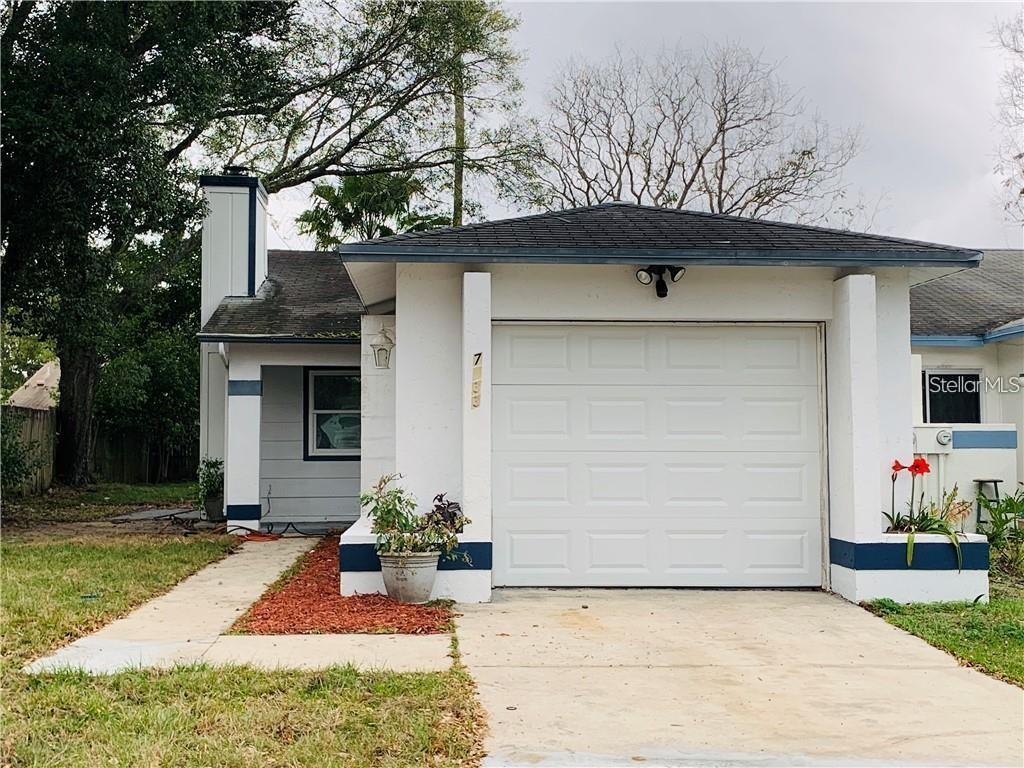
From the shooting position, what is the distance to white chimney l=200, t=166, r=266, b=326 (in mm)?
15273

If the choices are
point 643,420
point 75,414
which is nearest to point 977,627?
point 643,420

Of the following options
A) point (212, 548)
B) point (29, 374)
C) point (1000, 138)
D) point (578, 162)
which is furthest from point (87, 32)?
point (29, 374)

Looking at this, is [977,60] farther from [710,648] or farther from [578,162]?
[710,648]

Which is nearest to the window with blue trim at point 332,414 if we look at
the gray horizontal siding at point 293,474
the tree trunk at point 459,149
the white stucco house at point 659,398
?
the gray horizontal siding at point 293,474

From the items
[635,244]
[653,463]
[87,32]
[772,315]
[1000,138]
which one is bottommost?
[653,463]

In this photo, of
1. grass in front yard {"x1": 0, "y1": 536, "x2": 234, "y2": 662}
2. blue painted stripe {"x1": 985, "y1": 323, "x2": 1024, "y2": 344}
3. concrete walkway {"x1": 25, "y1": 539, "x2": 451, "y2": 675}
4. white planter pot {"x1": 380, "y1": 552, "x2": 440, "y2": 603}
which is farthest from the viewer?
blue painted stripe {"x1": 985, "y1": 323, "x2": 1024, "y2": 344}

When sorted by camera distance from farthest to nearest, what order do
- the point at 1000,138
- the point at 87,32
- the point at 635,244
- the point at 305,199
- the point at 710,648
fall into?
the point at 305,199
the point at 1000,138
the point at 87,32
the point at 635,244
the point at 710,648

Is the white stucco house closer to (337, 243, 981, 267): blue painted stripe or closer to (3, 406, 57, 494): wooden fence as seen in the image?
(337, 243, 981, 267): blue painted stripe

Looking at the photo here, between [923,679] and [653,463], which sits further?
[653,463]

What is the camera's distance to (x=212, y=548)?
11.9 meters

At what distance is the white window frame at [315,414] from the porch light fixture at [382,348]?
4.56 meters

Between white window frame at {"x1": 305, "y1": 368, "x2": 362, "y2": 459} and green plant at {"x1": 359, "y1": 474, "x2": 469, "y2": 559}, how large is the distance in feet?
→ 21.7

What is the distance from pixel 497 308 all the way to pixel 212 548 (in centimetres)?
525

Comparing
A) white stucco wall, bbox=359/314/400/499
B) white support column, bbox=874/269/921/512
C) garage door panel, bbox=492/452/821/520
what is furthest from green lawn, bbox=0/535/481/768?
white support column, bbox=874/269/921/512
